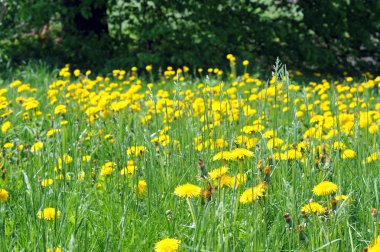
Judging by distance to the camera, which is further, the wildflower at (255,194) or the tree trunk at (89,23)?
the tree trunk at (89,23)

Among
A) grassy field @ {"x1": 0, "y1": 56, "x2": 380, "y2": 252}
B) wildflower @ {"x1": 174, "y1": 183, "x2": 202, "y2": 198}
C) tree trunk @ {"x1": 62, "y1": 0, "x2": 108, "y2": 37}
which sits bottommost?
grassy field @ {"x1": 0, "y1": 56, "x2": 380, "y2": 252}

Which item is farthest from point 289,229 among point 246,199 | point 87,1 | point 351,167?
point 87,1

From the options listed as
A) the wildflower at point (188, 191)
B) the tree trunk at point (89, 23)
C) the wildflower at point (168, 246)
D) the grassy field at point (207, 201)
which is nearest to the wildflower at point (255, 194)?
the grassy field at point (207, 201)

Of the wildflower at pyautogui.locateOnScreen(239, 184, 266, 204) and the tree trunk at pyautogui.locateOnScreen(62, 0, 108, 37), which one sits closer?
the wildflower at pyautogui.locateOnScreen(239, 184, 266, 204)

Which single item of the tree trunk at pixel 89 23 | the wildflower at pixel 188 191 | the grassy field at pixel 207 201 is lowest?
the grassy field at pixel 207 201

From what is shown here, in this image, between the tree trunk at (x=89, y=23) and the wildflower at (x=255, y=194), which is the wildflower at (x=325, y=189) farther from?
the tree trunk at (x=89, y=23)

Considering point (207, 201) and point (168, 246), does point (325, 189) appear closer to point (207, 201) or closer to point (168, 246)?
point (207, 201)

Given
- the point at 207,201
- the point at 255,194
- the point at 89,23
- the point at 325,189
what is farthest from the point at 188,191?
the point at 89,23

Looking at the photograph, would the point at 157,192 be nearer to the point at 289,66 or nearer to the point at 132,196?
the point at 132,196

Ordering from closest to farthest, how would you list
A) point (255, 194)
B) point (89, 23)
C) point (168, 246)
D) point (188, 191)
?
point (168, 246) → point (255, 194) → point (188, 191) → point (89, 23)

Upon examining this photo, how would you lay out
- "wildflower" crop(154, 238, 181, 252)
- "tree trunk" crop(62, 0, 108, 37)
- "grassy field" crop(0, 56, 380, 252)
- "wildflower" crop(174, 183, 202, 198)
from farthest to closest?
"tree trunk" crop(62, 0, 108, 37) < "wildflower" crop(174, 183, 202, 198) < "grassy field" crop(0, 56, 380, 252) < "wildflower" crop(154, 238, 181, 252)

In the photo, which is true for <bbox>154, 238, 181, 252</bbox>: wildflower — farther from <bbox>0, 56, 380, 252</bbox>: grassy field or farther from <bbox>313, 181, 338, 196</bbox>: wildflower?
<bbox>313, 181, 338, 196</bbox>: wildflower

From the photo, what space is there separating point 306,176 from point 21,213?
105cm

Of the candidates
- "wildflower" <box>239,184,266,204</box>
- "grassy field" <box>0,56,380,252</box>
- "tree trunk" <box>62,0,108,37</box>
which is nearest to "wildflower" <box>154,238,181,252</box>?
"grassy field" <box>0,56,380,252</box>
